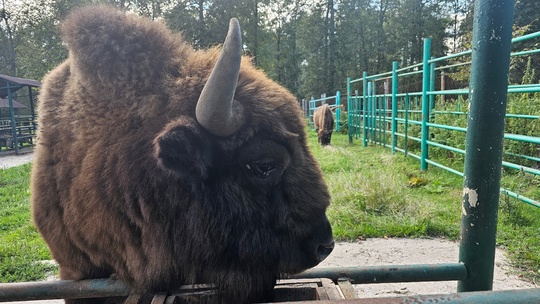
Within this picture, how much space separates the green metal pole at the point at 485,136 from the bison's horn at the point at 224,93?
38.1 inches

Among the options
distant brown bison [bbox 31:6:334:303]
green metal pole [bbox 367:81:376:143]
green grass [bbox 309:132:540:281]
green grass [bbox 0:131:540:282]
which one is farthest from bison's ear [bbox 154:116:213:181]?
green metal pole [bbox 367:81:376:143]

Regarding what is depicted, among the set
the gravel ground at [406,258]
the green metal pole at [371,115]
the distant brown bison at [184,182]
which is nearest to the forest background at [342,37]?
the green metal pole at [371,115]

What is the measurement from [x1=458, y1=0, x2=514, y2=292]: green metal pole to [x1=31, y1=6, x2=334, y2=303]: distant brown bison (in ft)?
2.14

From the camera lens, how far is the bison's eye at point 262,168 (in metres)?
1.98

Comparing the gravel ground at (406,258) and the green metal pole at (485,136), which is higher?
the green metal pole at (485,136)

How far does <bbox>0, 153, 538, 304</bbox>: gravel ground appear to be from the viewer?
3580 millimetres

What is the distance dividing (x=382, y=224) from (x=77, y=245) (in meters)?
4.13

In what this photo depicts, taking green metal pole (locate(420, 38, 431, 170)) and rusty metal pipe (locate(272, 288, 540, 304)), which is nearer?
rusty metal pipe (locate(272, 288, 540, 304))

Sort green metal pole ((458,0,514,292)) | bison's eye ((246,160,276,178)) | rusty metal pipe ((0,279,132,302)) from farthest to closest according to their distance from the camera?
bison's eye ((246,160,276,178)) < rusty metal pipe ((0,279,132,302)) < green metal pole ((458,0,514,292))

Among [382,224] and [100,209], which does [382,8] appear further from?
[100,209]

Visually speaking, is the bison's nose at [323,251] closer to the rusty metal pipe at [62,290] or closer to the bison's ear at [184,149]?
the bison's ear at [184,149]

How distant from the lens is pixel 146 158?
6.32 ft

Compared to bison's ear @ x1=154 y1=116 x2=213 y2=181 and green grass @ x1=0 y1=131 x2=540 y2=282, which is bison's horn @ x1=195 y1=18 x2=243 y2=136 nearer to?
bison's ear @ x1=154 y1=116 x2=213 y2=181

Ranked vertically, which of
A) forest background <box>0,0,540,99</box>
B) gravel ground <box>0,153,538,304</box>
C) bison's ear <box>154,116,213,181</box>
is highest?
forest background <box>0,0,540,99</box>
